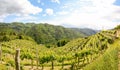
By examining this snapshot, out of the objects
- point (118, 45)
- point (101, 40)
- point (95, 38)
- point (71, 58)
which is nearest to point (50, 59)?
point (71, 58)

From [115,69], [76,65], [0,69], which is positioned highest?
[115,69]

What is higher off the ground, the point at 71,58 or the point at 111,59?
the point at 111,59

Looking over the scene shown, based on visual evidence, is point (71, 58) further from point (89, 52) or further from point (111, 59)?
point (111, 59)

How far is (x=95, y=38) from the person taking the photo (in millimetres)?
123812

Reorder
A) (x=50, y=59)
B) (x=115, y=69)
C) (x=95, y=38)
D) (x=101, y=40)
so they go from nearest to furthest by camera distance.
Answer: (x=115, y=69)
(x=50, y=59)
(x=101, y=40)
(x=95, y=38)

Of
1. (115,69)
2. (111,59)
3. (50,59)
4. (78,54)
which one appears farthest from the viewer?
(78,54)

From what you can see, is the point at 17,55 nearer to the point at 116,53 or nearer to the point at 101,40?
the point at 116,53

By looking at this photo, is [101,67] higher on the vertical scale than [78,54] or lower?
higher

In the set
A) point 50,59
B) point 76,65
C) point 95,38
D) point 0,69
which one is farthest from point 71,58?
point 0,69

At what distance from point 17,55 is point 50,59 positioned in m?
63.1

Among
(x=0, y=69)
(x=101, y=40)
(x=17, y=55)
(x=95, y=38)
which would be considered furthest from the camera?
(x=95, y=38)

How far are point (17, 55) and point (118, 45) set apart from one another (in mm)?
7851

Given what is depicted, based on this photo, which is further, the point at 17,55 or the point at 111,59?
the point at 17,55

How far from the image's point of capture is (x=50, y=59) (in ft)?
259
